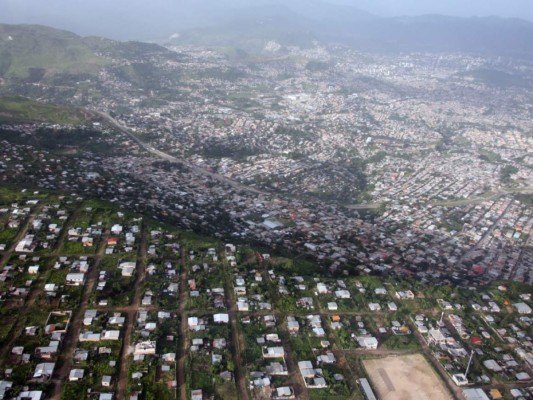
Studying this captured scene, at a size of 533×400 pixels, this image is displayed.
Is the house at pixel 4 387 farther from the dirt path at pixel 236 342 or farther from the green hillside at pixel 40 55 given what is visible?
the green hillside at pixel 40 55

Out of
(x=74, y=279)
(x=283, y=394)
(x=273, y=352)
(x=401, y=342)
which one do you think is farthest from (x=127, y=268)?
(x=401, y=342)

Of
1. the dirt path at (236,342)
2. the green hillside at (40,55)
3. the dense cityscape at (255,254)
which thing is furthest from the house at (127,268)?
the green hillside at (40,55)

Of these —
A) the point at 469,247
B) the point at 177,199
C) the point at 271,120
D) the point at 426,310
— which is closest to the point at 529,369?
the point at 426,310

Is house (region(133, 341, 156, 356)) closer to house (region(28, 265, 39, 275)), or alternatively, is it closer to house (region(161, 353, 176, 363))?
house (region(161, 353, 176, 363))

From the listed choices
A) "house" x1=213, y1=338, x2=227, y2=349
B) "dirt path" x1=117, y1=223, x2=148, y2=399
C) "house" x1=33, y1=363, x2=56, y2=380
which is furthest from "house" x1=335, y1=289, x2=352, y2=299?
"house" x1=33, y1=363, x2=56, y2=380

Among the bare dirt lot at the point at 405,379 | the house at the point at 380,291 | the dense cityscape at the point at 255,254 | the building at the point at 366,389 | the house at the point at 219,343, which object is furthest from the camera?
the house at the point at 380,291

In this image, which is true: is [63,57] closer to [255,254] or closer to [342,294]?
[255,254]

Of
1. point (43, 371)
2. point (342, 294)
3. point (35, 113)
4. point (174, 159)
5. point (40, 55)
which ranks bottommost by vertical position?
point (174, 159)

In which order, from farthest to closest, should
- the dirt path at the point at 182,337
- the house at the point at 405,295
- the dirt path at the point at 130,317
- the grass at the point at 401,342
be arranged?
the house at the point at 405,295 < the grass at the point at 401,342 < the dirt path at the point at 182,337 < the dirt path at the point at 130,317
